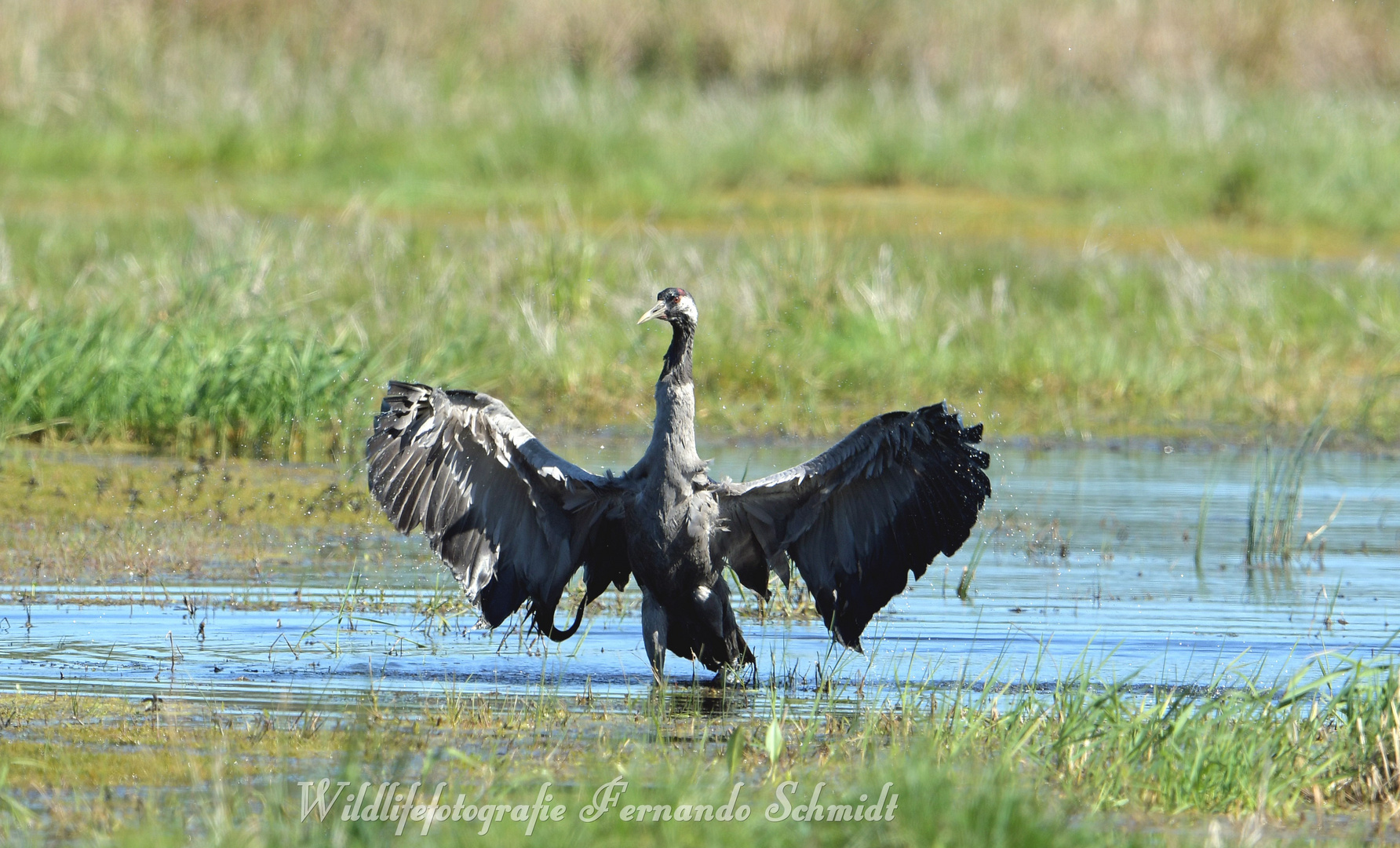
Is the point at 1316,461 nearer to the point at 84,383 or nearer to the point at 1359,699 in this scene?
the point at 1359,699

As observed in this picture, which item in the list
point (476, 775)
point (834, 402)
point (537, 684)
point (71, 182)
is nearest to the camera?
point (476, 775)

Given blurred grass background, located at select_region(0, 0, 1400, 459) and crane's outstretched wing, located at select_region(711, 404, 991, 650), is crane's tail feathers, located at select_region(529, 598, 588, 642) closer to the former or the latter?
crane's outstretched wing, located at select_region(711, 404, 991, 650)

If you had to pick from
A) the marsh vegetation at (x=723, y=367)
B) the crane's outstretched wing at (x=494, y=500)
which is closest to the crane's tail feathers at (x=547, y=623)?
the crane's outstretched wing at (x=494, y=500)

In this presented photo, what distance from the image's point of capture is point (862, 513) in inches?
241

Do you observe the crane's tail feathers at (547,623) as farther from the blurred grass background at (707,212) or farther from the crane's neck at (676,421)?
the blurred grass background at (707,212)

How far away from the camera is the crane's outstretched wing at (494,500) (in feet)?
19.2

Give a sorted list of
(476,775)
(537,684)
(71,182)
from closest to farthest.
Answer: (476,775), (537,684), (71,182)

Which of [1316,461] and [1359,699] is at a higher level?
[1359,699]

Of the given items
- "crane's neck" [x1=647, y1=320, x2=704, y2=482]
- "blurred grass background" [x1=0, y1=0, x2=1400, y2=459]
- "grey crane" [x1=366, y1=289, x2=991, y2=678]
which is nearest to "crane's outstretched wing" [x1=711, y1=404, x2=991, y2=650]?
"grey crane" [x1=366, y1=289, x2=991, y2=678]

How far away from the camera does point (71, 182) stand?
16.6 metres

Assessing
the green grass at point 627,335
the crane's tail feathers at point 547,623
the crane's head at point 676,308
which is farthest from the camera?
the green grass at point 627,335

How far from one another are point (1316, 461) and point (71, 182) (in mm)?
11013

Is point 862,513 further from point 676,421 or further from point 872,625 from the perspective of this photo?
point 872,625

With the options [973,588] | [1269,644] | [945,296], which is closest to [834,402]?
[945,296]
